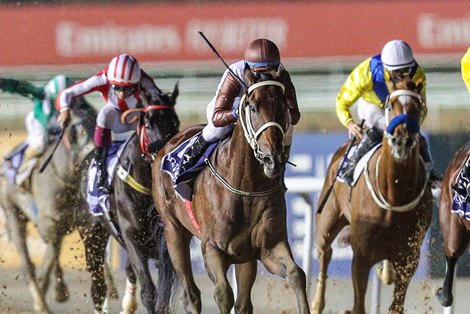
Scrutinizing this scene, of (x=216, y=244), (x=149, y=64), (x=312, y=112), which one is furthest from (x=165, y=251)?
(x=149, y=64)

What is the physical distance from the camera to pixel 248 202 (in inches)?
242

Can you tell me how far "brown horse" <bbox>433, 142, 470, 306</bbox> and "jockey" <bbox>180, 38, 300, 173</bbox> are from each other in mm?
1353

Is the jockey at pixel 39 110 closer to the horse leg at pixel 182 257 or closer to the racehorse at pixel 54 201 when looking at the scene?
the racehorse at pixel 54 201

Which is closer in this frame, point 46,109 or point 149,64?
point 46,109

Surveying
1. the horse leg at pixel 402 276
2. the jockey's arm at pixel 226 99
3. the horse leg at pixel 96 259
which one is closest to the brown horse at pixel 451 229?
the horse leg at pixel 402 276

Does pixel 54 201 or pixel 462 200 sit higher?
pixel 462 200

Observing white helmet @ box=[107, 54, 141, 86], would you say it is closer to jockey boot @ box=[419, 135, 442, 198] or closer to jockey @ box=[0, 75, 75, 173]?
jockey boot @ box=[419, 135, 442, 198]

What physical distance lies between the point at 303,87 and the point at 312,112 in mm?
640

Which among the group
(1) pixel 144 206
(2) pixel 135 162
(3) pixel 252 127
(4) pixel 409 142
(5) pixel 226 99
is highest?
(5) pixel 226 99

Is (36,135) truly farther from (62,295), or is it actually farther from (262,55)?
(262,55)

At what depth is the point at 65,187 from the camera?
9.45 m

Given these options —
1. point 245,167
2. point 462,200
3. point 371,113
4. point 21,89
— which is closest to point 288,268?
point 245,167

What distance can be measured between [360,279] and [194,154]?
3.58 feet

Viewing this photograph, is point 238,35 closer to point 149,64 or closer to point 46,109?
point 149,64
